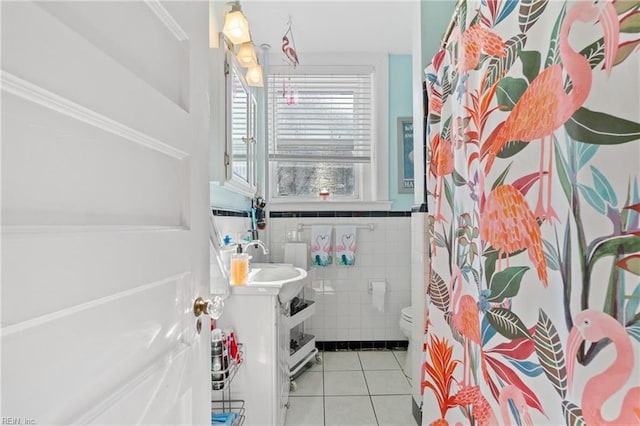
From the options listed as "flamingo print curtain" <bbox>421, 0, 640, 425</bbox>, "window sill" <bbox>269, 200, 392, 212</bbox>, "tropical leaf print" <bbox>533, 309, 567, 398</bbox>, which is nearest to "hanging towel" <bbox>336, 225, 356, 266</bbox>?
"window sill" <bbox>269, 200, 392, 212</bbox>

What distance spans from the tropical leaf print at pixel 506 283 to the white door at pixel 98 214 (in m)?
0.74

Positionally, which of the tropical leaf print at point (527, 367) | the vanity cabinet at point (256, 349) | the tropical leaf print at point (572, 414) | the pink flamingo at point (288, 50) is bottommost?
the vanity cabinet at point (256, 349)

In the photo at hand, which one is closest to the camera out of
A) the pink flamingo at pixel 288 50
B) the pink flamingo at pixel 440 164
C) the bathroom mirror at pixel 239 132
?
the pink flamingo at pixel 440 164

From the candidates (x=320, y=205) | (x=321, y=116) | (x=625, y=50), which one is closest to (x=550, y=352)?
(x=625, y=50)

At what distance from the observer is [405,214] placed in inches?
101

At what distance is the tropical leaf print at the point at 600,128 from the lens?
46 cm

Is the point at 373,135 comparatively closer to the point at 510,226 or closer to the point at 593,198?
the point at 510,226

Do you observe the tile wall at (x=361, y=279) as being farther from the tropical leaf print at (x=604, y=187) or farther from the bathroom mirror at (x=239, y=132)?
the tropical leaf print at (x=604, y=187)

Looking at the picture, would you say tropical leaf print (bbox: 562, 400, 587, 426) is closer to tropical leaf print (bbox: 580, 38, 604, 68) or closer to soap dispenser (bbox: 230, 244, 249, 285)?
tropical leaf print (bbox: 580, 38, 604, 68)

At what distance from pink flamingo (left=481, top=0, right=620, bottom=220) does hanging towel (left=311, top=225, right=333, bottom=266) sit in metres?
1.81

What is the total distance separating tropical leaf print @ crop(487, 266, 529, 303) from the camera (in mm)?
676

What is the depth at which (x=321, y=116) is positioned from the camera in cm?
262

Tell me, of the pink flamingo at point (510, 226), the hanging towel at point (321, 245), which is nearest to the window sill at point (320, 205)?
the hanging towel at point (321, 245)

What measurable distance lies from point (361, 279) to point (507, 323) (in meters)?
1.86
